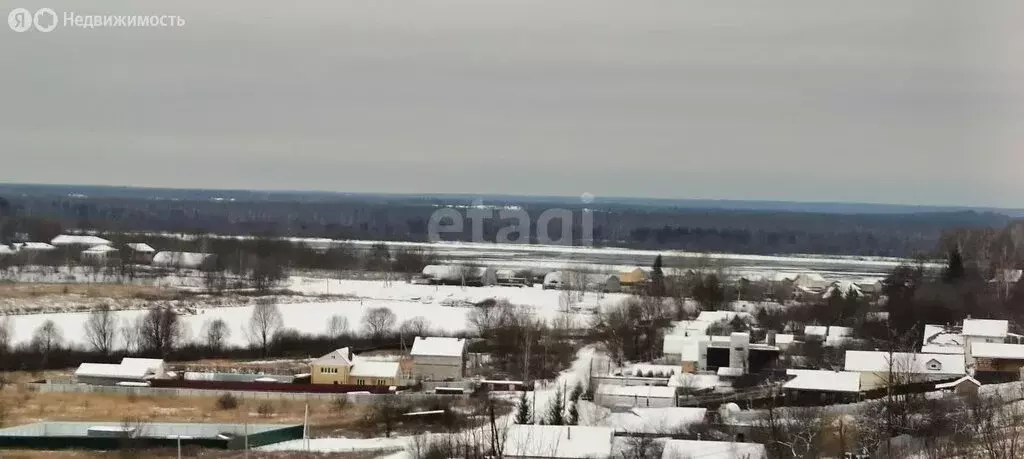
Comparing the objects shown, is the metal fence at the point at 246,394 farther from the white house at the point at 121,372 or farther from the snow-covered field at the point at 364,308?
the snow-covered field at the point at 364,308

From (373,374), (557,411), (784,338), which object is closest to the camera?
(557,411)

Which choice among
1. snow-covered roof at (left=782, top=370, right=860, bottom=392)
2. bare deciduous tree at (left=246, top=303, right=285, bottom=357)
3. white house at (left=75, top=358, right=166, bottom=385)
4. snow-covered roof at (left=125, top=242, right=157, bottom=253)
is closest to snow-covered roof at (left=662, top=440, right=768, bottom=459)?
snow-covered roof at (left=782, top=370, right=860, bottom=392)

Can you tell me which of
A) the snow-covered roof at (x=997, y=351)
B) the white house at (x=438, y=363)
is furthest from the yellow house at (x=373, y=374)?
the snow-covered roof at (x=997, y=351)

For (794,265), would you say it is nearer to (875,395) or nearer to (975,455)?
(875,395)

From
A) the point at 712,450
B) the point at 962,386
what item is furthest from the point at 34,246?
the point at 712,450

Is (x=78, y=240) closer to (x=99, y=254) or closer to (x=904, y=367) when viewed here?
(x=99, y=254)

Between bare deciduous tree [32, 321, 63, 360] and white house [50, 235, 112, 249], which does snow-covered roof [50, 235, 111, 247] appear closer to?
white house [50, 235, 112, 249]
